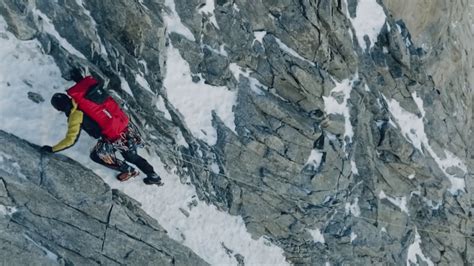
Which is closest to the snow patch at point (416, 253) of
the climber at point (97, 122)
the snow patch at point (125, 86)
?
the climber at point (97, 122)

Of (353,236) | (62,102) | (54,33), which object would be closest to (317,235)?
(353,236)

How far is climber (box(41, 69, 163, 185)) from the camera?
10969mm

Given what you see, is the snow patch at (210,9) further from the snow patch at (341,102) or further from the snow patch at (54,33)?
the snow patch at (341,102)

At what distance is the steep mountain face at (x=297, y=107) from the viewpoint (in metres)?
13.8

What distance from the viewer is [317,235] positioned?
16.3 metres

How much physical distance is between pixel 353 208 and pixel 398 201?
6.97ft

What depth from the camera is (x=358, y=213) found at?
55.9ft

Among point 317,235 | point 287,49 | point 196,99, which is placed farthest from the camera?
point 317,235

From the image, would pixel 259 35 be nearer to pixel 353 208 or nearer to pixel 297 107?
pixel 297 107

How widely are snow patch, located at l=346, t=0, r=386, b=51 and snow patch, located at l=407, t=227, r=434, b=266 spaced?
6.93m

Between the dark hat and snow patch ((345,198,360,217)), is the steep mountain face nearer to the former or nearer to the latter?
snow patch ((345,198,360,217))

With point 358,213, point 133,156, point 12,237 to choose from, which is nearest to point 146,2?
point 133,156

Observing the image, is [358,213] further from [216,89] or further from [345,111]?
[216,89]

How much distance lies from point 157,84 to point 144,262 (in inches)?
186
